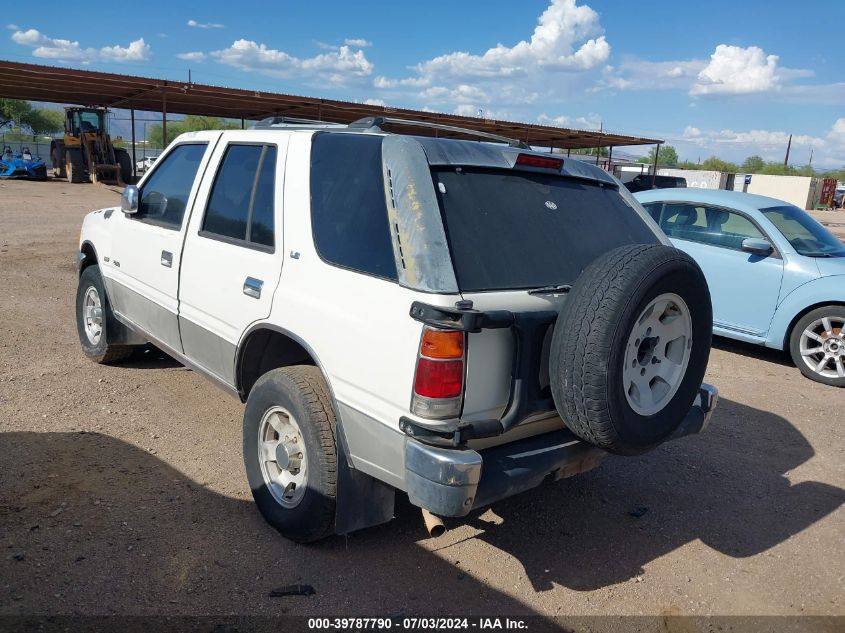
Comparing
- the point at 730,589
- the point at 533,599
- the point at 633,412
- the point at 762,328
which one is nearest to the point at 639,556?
the point at 730,589

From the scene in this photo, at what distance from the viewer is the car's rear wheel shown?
259 inches

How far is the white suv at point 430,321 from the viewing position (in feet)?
8.56

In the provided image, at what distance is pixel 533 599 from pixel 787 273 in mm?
5214

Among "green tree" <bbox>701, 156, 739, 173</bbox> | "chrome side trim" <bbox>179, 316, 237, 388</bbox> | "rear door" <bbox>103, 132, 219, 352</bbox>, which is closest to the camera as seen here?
"chrome side trim" <bbox>179, 316, 237, 388</bbox>

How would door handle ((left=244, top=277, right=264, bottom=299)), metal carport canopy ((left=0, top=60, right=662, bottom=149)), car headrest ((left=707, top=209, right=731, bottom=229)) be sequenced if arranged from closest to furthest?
door handle ((left=244, top=277, right=264, bottom=299))
car headrest ((left=707, top=209, right=731, bottom=229))
metal carport canopy ((left=0, top=60, right=662, bottom=149))

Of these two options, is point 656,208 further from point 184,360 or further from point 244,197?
point 184,360

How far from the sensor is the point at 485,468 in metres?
2.69

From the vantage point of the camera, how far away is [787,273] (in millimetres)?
6855

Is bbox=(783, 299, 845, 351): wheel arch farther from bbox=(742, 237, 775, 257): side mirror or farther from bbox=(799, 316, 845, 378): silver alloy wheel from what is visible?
bbox=(742, 237, 775, 257): side mirror

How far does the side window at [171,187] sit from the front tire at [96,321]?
0.97 metres

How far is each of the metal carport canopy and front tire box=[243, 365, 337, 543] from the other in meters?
12.6

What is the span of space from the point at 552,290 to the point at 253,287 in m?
1.49

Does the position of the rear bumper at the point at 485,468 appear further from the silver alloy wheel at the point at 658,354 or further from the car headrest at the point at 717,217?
the car headrest at the point at 717,217

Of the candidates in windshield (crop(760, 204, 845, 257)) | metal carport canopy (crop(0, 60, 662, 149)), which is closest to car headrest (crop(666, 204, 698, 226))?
windshield (crop(760, 204, 845, 257))
